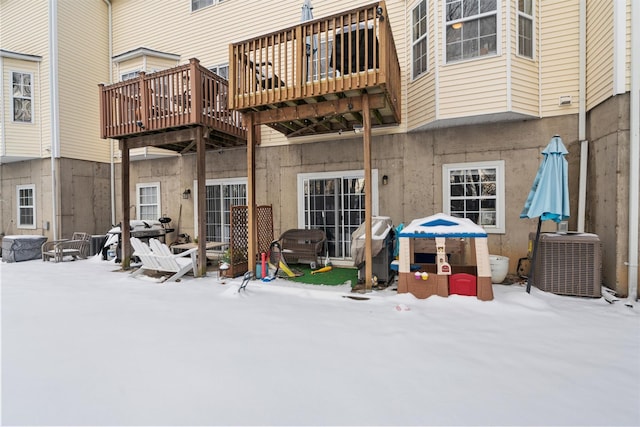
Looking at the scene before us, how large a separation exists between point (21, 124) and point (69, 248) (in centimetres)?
418

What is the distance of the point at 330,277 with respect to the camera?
6.27 m

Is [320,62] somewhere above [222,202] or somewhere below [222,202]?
above

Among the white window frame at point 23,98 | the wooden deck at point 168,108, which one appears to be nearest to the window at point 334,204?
the wooden deck at point 168,108

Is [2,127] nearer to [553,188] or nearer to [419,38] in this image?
[419,38]

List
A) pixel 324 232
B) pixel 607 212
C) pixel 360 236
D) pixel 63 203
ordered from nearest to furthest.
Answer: pixel 607 212 → pixel 360 236 → pixel 324 232 → pixel 63 203

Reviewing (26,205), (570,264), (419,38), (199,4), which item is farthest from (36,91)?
(570,264)

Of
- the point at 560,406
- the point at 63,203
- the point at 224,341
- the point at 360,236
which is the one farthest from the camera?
the point at 63,203

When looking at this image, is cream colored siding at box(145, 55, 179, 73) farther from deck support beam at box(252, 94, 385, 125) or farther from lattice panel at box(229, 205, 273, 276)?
lattice panel at box(229, 205, 273, 276)

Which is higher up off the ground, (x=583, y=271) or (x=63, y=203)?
(x=63, y=203)

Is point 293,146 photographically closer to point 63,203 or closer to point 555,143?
point 555,143

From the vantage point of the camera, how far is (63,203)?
9.62 m

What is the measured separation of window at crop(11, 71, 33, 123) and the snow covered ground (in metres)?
7.84

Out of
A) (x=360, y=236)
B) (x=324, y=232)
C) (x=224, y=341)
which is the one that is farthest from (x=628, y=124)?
(x=224, y=341)

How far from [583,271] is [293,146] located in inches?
245
